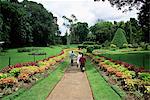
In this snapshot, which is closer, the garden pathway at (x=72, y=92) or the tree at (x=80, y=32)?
the garden pathway at (x=72, y=92)

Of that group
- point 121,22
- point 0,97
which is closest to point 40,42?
point 121,22

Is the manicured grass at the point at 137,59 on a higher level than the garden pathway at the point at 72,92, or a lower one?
higher

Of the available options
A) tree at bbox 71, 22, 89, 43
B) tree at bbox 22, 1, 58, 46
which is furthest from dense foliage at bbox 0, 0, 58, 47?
tree at bbox 71, 22, 89, 43

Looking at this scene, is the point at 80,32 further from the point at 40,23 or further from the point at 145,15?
the point at 145,15

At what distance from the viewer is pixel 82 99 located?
12.0 metres

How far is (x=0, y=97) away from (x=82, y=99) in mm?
3233

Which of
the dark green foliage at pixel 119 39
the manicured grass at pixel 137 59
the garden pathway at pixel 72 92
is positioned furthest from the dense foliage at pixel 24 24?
the garden pathway at pixel 72 92

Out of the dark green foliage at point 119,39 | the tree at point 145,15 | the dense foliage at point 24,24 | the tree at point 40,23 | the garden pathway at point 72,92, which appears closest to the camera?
the garden pathway at point 72,92

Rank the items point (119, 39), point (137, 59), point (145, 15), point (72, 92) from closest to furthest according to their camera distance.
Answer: point (72, 92), point (137, 59), point (145, 15), point (119, 39)

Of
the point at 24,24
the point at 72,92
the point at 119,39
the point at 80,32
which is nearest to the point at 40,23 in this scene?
the point at 24,24

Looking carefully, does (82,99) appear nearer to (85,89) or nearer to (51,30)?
(85,89)

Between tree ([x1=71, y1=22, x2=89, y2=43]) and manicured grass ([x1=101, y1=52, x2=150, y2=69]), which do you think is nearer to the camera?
manicured grass ([x1=101, y1=52, x2=150, y2=69])

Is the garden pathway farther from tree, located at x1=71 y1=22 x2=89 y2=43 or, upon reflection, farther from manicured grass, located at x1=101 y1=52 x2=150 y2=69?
tree, located at x1=71 y1=22 x2=89 y2=43

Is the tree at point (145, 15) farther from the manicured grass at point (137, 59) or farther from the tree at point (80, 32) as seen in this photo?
the tree at point (80, 32)
